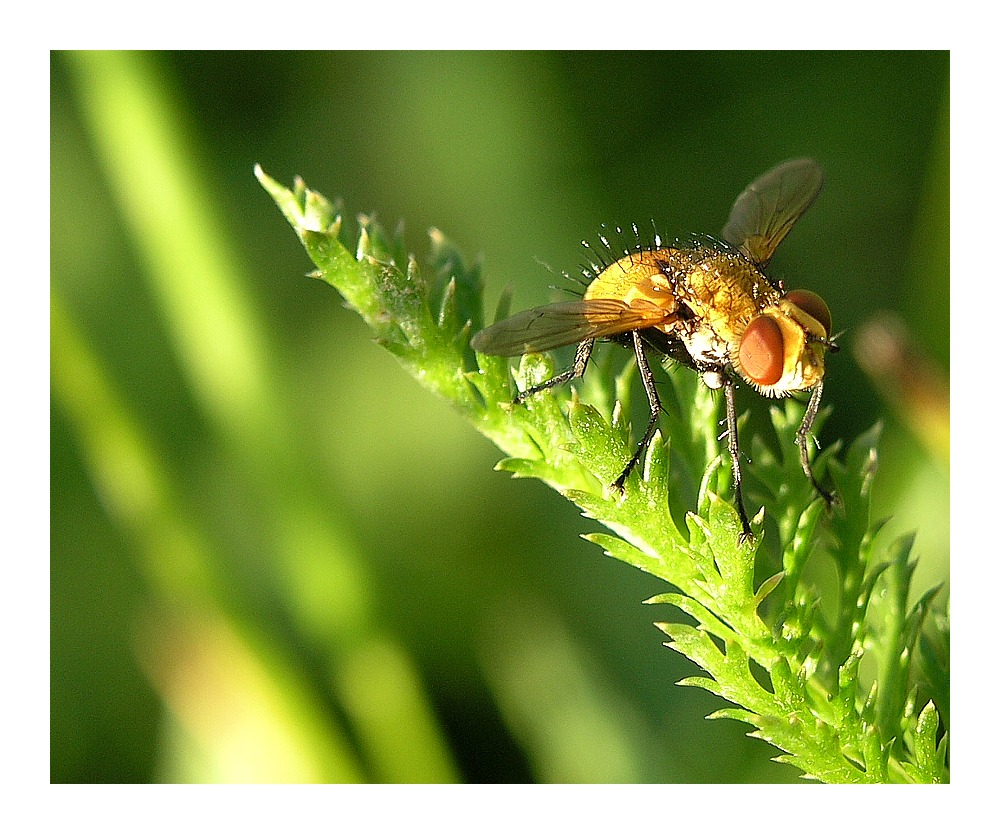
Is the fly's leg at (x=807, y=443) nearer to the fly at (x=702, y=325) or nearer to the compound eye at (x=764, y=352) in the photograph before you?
the fly at (x=702, y=325)

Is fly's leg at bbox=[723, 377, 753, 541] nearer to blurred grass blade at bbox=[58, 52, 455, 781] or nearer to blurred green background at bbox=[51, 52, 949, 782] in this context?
blurred green background at bbox=[51, 52, 949, 782]

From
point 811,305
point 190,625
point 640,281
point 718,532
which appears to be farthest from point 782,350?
point 190,625

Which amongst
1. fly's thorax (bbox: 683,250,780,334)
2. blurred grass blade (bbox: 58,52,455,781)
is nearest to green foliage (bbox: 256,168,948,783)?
fly's thorax (bbox: 683,250,780,334)

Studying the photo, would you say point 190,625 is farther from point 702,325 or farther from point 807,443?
point 807,443

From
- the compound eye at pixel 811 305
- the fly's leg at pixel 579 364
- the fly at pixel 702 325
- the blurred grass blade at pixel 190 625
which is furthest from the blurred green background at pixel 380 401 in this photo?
the fly's leg at pixel 579 364

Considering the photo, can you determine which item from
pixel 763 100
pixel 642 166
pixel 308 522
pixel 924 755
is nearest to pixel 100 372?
pixel 308 522

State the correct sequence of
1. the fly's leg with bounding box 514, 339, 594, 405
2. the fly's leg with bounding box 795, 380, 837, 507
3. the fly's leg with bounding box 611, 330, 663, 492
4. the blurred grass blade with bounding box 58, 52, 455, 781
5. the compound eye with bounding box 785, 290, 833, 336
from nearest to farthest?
the fly's leg with bounding box 795, 380, 837, 507 < the fly's leg with bounding box 611, 330, 663, 492 < the compound eye with bounding box 785, 290, 833, 336 < the fly's leg with bounding box 514, 339, 594, 405 < the blurred grass blade with bounding box 58, 52, 455, 781

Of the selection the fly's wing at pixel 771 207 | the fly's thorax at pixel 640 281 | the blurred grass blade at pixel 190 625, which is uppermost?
the fly's wing at pixel 771 207

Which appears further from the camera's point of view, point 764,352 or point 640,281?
point 640,281
